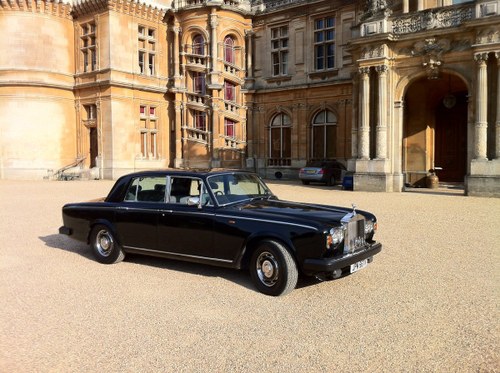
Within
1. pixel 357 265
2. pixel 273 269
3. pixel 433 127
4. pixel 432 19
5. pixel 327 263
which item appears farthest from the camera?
pixel 433 127

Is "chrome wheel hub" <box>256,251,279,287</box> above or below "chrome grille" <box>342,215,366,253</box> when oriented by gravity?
below

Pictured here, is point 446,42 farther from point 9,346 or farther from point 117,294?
point 9,346

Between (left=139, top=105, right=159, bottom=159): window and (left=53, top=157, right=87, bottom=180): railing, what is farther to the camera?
(left=139, top=105, right=159, bottom=159): window

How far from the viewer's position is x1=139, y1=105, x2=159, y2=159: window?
1350 inches

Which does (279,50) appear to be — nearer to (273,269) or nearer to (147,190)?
(147,190)

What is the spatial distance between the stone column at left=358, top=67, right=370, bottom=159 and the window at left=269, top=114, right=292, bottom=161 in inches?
454

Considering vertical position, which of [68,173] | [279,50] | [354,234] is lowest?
[354,234]

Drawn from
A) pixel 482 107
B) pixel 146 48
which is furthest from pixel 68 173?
pixel 482 107

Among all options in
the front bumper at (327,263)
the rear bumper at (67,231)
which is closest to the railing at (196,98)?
the rear bumper at (67,231)

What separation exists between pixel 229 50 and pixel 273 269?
3078 cm

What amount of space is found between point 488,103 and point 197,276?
1591 centimetres

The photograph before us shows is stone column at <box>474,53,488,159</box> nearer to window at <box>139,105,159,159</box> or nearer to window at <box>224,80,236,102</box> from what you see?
window at <box>224,80,236,102</box>

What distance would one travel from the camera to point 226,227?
6.23 meters

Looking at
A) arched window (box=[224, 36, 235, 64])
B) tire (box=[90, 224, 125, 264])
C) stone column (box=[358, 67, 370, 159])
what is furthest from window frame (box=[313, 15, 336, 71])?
tire (box=[90, 224, 125, 264])
